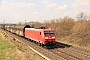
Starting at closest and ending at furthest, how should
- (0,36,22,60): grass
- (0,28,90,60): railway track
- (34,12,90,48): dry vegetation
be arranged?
(0,36,22,60): grass < (0,28,90,60): railway track < (34,12,90,48): dry vegetation

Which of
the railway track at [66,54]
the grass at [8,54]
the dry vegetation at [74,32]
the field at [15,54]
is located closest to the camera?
the grass at [8,54]

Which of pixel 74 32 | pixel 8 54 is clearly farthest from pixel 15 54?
pixel 74 32

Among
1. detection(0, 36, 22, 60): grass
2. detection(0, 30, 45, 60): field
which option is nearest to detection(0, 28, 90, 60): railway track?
detection(0, 30, 45, 60): field

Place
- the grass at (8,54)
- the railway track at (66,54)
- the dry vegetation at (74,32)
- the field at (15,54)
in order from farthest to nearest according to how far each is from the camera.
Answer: the dry vegetation at (74,32)
the railway track at (66,54)
the field at (15,54)
the grass at (8,54)

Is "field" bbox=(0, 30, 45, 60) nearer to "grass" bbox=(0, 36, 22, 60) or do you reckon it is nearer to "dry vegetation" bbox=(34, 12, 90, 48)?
"grass" bbox=(0, 36, 22, 60)

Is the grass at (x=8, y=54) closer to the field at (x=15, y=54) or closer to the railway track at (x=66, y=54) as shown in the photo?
the field at (x=15, y=54)

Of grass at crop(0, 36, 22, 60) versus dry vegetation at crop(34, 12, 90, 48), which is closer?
grass at crop(0, 36, 22, 60)

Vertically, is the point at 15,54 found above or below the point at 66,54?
above

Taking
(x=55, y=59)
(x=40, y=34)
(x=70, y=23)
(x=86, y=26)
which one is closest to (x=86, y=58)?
(x=55, y=59)

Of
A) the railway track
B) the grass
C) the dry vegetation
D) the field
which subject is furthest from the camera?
the dry vegetation

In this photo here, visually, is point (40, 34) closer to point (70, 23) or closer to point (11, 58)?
point (11, 58)

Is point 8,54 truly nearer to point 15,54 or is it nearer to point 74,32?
point 15,54

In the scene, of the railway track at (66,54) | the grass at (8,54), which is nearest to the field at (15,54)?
the grass at (8,54)

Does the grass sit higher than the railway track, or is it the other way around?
the grass
